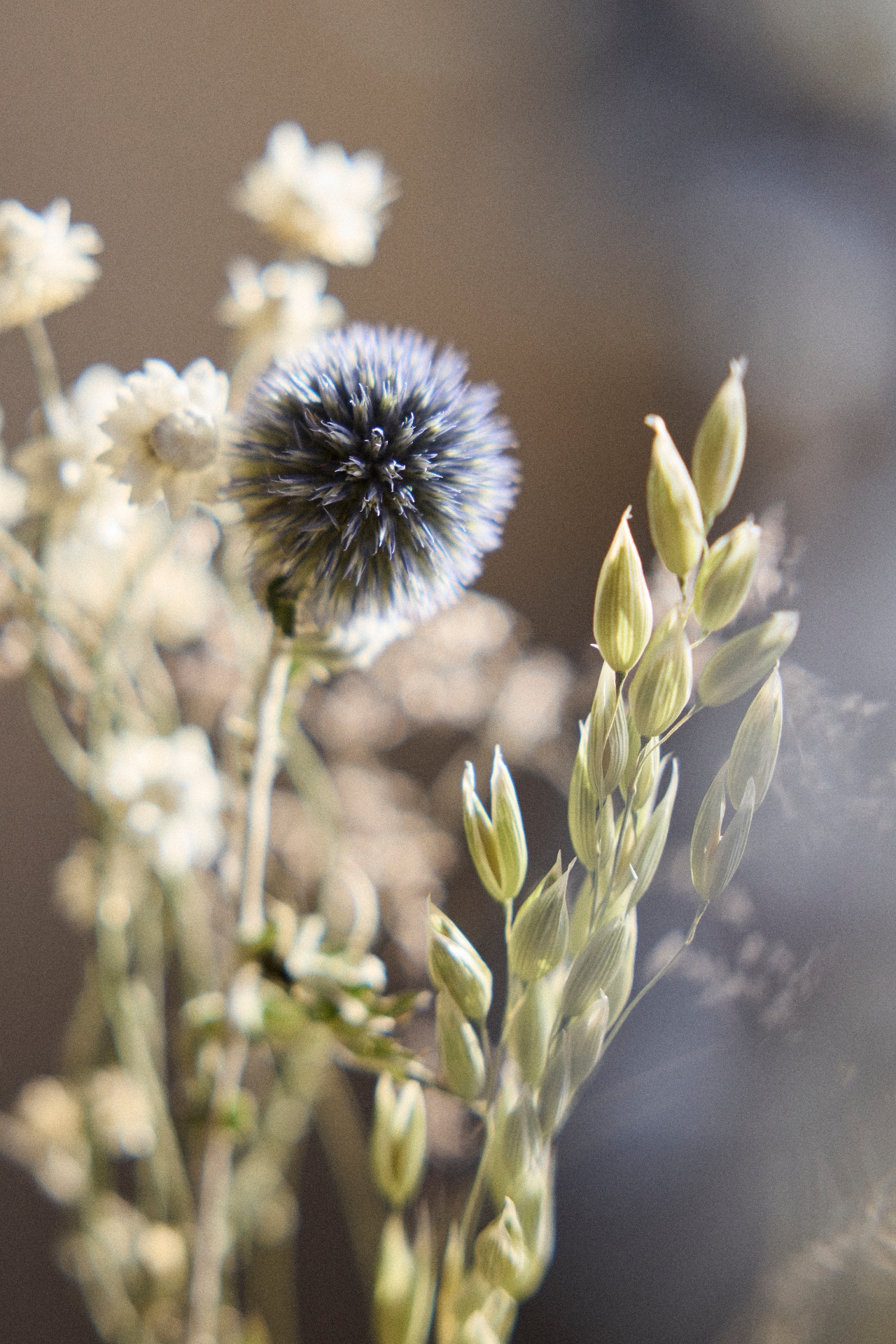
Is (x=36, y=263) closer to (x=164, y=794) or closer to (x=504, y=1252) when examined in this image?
(x=164, y=794)

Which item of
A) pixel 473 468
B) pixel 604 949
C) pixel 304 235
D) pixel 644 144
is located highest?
pixel 644 144

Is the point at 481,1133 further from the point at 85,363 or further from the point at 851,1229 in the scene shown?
the point at 85,363

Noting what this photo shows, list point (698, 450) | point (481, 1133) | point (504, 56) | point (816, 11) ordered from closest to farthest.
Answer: point (698, 450) → point (481, 1133) → point (816, 11) → point (504, 56)

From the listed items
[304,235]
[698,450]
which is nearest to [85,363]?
[304,235]

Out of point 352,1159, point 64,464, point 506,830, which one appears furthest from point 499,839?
point 352,1159

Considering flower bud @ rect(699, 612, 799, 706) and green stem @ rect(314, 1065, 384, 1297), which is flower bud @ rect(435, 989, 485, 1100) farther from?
green stem @ rect(314, 1065, 384, 1297)

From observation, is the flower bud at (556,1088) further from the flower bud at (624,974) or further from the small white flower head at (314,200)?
the small white flower head at (314,200)

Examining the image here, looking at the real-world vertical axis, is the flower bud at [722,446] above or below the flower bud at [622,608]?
above

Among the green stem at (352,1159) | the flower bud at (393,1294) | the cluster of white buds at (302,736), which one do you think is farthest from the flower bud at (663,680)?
the green stem at (352,1159)
